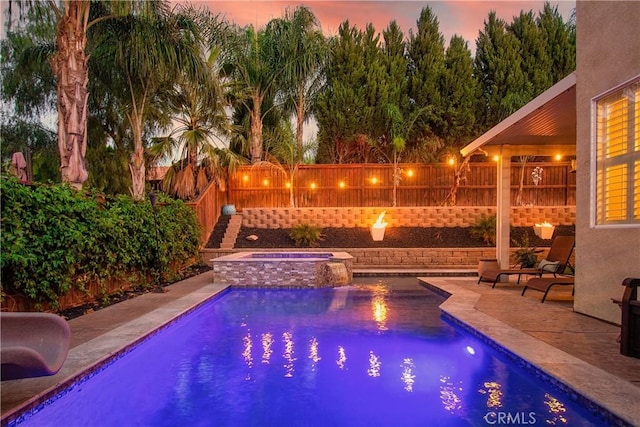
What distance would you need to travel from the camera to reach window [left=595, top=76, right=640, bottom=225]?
4.87m

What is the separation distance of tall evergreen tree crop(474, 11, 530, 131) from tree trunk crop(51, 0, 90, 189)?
15004 mm

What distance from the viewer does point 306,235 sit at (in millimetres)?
13203

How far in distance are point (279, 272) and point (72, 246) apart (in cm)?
462

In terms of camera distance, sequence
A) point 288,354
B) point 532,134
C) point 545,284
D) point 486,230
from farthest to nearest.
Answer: point 486,230 → point 532,134 → point 545,284 → point 288,354

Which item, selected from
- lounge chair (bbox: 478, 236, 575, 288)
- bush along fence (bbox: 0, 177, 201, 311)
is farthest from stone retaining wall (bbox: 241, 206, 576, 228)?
lounge chair (bbox: 478, 236, 575, 288)

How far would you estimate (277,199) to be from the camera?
16.4 meters

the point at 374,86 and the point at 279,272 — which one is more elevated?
the point at 374,86

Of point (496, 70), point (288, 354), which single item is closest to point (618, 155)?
point (288, 354)

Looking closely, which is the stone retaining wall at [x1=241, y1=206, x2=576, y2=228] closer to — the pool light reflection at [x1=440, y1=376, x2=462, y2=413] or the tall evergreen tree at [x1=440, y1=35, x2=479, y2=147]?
the tall evergreen tree at [x1=440, y1=35, x2=479, y2=147]

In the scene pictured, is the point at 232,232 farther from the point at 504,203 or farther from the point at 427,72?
the point at 427,72

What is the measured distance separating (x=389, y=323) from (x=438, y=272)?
191 inches

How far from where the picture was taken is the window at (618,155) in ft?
16.0

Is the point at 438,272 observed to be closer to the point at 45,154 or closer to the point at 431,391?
the point at 431,391

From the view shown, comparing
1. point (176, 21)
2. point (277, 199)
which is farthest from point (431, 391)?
point (277, 199)
